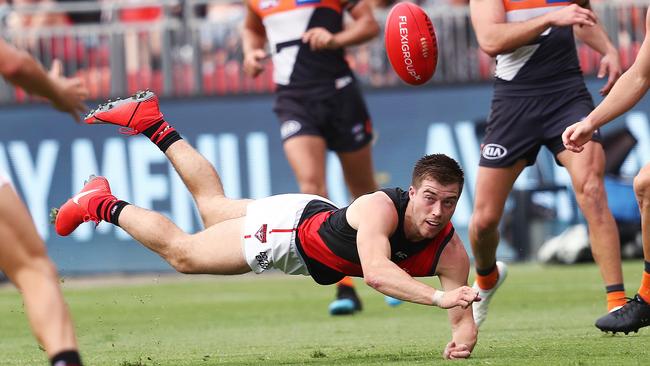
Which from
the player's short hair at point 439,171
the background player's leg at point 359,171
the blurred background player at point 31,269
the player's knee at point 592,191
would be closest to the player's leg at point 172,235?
the player's short hair at point 439,171

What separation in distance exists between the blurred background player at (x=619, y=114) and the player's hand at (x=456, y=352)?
117cm

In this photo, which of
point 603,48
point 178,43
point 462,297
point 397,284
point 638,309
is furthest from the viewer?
point 178,43

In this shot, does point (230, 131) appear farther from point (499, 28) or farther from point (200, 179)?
point (499, 28)

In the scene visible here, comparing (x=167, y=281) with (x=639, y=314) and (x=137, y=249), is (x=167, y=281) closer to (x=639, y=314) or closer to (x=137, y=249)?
(x=137, y=249)

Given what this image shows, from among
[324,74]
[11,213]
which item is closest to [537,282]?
[324,74]

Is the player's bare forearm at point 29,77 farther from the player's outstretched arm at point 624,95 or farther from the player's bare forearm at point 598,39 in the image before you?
the player's bare forearm at point 598,39

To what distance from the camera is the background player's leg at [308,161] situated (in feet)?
33.9

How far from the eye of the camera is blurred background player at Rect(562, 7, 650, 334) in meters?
6.80

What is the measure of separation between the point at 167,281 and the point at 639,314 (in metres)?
8.92

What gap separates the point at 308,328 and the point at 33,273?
440 centimetres

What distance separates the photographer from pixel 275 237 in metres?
7.51

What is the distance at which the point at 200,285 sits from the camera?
14.9 metres

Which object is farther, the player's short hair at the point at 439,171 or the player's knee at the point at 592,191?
the player's knee at the point at 592,191

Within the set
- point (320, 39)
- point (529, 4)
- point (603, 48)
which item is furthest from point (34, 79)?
point (320, 39)
